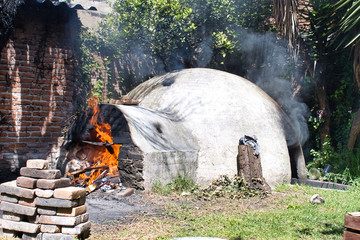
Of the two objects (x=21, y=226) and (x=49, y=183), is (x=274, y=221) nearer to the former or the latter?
(x=49, y=183)

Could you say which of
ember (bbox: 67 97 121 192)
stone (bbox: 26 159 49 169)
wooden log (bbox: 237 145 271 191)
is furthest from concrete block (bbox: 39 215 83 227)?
wooden log (bbox: 237 145 271 191)

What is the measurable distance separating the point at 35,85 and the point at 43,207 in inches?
158

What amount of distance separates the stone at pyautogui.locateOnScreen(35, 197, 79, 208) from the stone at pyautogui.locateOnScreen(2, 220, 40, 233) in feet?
0.75

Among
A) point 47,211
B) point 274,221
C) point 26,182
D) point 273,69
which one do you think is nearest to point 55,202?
point 47,211

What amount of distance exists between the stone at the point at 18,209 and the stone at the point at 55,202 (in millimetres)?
95

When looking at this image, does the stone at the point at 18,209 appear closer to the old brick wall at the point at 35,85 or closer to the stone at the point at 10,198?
the stone at the point at 10,198

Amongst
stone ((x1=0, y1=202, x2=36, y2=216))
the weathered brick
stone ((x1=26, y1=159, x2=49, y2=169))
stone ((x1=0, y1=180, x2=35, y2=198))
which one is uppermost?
stone ((x1=26, y1=159, x2=49, y2=169))

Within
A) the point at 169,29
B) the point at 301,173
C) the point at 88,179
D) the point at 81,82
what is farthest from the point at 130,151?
the point at 169,29

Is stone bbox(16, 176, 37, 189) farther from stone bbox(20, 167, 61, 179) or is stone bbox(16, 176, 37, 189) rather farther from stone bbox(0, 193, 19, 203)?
stone bbox(0, 193, 19, 203)

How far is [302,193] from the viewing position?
6773 millimetres

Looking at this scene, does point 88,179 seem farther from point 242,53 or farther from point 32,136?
point 242,53

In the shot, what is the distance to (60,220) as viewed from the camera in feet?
11.6

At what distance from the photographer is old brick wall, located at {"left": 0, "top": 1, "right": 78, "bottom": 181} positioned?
6.65 metres

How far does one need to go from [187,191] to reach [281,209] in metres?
1.71
